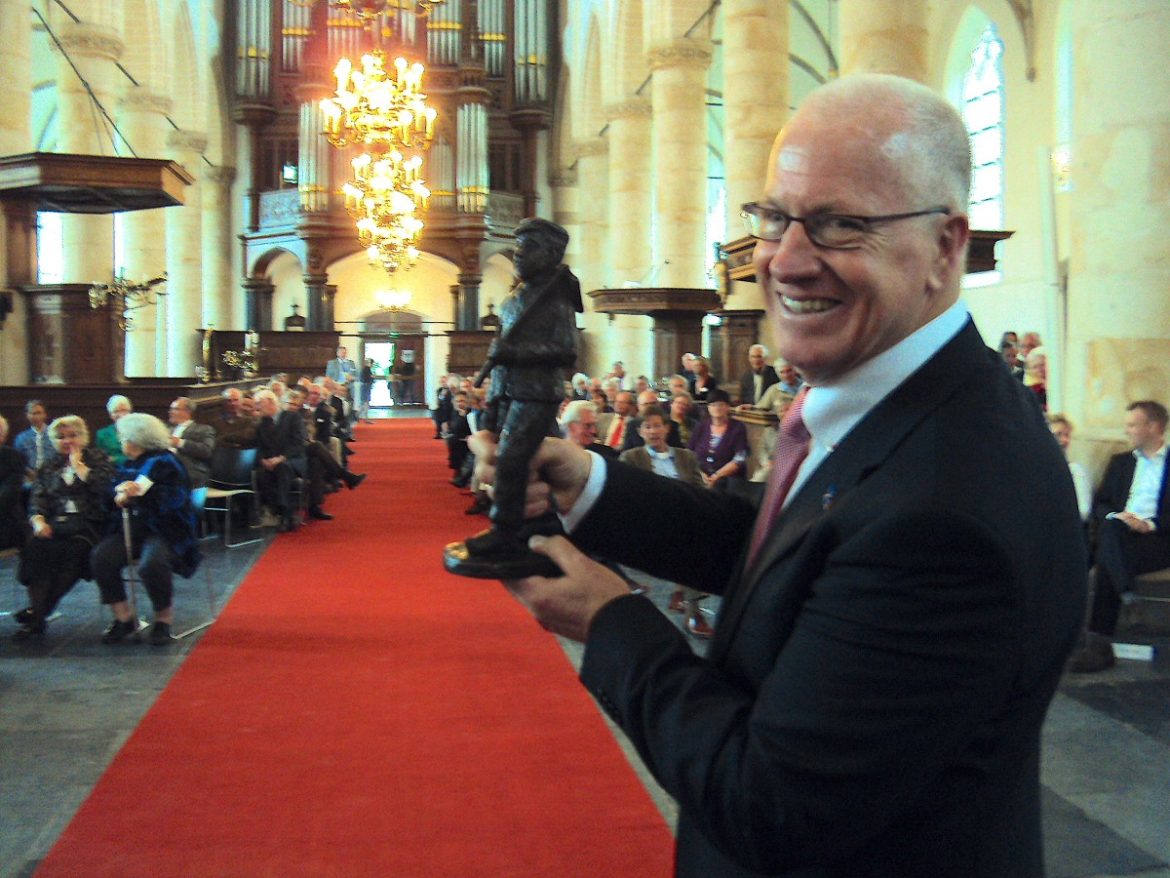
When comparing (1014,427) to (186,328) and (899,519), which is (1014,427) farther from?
(186,328)

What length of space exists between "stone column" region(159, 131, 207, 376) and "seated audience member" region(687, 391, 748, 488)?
20833 millimetres

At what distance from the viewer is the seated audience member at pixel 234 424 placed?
11.7 m

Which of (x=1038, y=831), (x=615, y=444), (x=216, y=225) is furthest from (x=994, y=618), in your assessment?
(x=216, y=225)

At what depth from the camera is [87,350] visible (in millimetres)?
14328

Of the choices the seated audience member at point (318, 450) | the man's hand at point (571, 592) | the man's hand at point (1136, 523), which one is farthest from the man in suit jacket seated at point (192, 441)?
the man's hand at point (571, 592)

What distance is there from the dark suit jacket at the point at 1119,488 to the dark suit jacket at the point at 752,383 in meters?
6.04

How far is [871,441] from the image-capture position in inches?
49.6

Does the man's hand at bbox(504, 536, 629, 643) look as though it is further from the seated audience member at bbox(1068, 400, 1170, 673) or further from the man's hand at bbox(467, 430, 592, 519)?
the seated audience member at bbox(1068, 400, 1170, 673)

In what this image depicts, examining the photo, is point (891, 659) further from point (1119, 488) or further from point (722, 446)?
point (722, 446)

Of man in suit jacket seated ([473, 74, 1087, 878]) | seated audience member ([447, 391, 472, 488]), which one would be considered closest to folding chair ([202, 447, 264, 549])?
seated audience member ([447, 391, 472, 488])

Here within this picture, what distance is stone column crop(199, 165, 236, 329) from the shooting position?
32.0 m

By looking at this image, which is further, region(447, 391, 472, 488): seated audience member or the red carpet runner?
region(447, 391, 472, 488): seated audience member

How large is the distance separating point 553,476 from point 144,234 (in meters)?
22.0

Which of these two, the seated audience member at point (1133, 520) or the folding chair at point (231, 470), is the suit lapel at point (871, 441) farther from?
the folding chair at point (231, 470)
